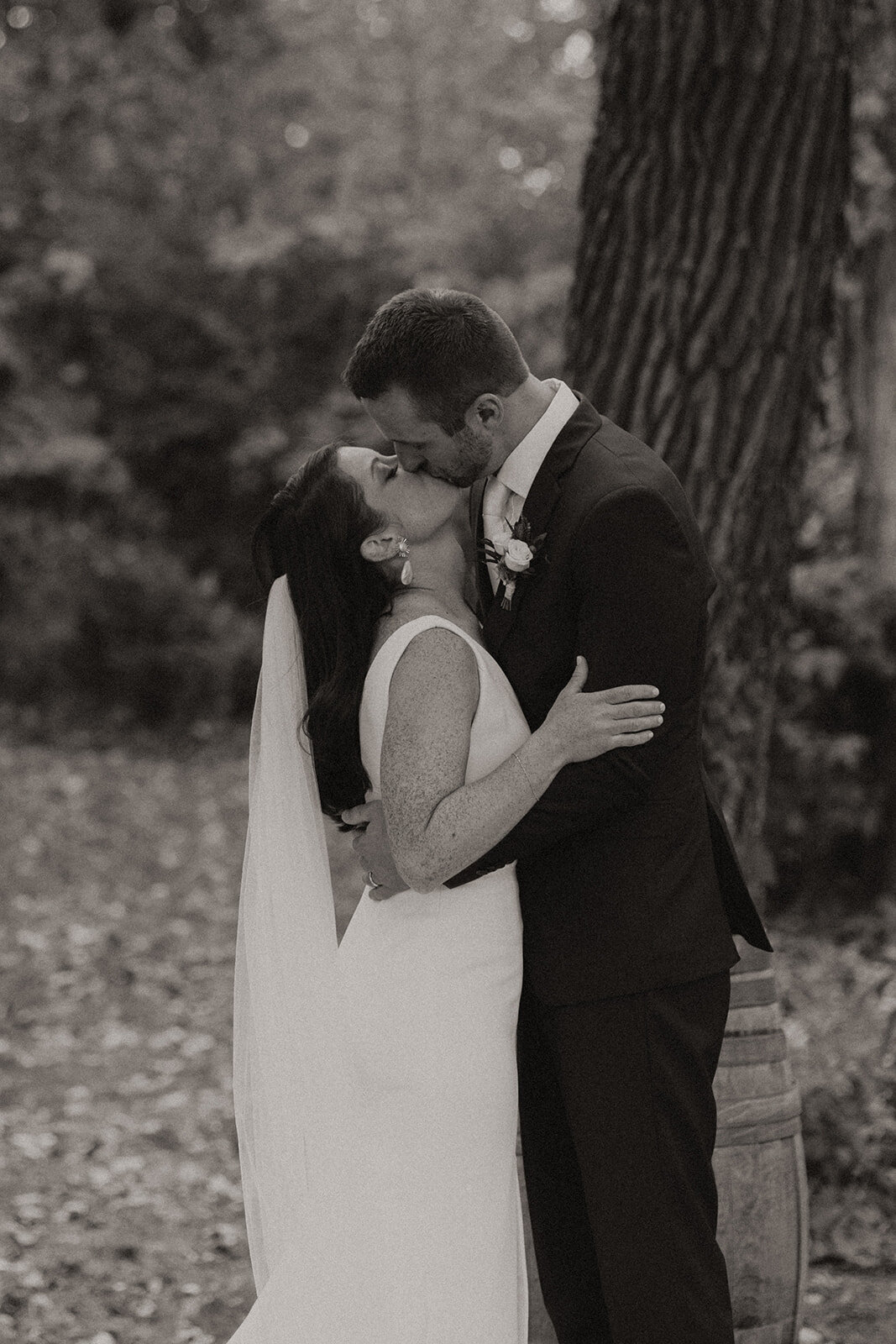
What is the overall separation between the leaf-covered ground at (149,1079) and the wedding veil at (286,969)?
1.15m

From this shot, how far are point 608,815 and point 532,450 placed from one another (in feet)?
2.14

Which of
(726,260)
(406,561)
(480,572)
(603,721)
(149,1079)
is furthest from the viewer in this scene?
(149,1079)

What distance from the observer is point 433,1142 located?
2920 millimetres

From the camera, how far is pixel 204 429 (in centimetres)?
1386

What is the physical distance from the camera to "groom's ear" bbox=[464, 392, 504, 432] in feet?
9.02

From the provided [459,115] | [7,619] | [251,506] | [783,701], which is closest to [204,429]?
[251,506]

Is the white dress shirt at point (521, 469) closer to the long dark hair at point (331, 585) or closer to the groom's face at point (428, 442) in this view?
the groom's face at point (428, 442)

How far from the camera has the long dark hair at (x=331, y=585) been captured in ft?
9.41

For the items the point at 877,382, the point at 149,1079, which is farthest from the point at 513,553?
the point at 877,382

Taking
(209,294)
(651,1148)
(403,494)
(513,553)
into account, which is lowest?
(651,1148)

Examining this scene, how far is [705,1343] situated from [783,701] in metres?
4.47

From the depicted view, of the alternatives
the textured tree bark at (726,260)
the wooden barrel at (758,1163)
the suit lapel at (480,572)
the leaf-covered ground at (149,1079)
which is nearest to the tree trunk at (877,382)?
the leaf-covered ground at (149,1079)

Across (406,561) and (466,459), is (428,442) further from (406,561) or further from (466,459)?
(406,561)

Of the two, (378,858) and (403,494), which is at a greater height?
(403,494)
